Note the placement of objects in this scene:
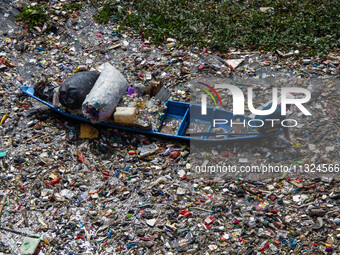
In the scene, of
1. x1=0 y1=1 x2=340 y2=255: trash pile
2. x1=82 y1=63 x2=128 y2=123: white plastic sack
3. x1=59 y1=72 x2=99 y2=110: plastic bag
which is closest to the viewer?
x1=0 y1=1 x2=340 y2=255: trash pile

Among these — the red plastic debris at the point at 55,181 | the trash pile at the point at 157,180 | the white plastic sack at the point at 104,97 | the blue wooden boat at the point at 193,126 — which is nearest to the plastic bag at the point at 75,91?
the white plastic sack at the point at 104,97

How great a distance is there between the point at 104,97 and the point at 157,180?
1696 millimetres

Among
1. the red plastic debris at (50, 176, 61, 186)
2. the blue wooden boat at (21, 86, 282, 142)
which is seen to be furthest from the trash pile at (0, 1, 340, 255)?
the blue wooden boat at (21, 86, 282, 142)

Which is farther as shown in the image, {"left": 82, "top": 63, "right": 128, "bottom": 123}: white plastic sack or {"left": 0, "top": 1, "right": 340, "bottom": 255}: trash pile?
{"left": 82, "top": 63, "right": 128, "bottom": 123}: white plastic sack

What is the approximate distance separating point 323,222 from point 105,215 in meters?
3.15

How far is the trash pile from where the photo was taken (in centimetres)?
549

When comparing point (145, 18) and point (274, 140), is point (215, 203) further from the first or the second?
point (145, 18)

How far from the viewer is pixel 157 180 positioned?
20.6ft

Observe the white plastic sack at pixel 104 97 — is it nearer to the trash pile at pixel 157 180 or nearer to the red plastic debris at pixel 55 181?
the trash pile at pixel 157 180

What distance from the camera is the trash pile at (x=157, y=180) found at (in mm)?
5492

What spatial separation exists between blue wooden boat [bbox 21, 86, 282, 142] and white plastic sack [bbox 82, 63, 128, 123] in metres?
0.32

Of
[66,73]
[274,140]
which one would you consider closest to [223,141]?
[274,140]

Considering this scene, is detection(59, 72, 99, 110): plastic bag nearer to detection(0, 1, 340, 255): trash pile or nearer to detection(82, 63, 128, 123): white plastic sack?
detection(82, 63, 128, 123): white plastic sack

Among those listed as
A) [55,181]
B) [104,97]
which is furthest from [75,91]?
[55,181]
